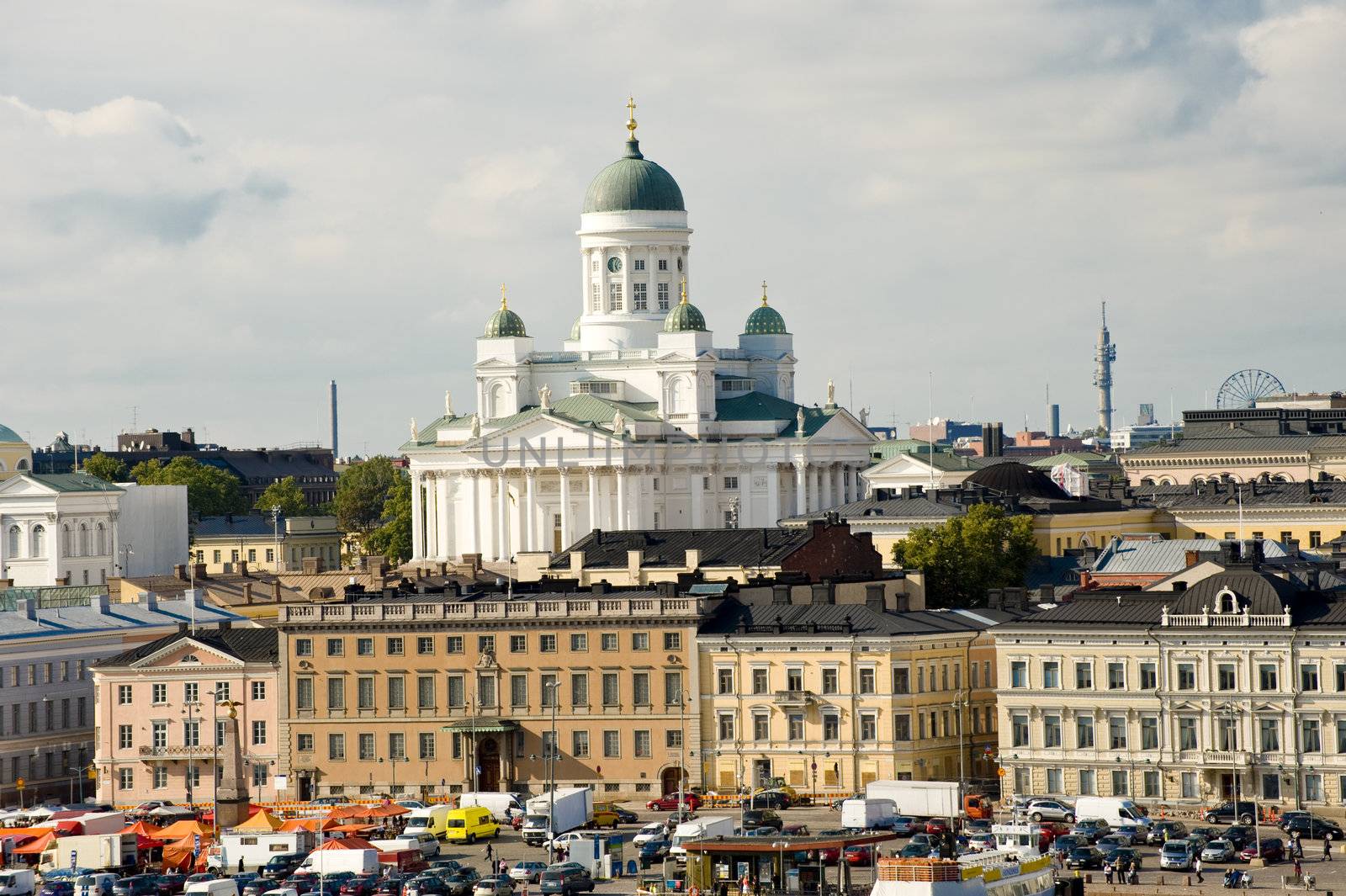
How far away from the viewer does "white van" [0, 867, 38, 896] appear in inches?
4072

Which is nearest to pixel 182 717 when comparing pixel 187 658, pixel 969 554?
pixel 187 658

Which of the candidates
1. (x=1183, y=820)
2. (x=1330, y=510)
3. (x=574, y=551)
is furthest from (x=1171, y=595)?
(x=1330, y=510)

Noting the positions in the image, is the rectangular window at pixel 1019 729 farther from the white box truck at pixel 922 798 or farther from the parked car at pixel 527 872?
the parked car at pixel 527 872

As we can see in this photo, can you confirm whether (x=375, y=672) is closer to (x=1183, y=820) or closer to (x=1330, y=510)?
(x=1183, y=820)

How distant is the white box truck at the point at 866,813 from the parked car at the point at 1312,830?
12.3 meters

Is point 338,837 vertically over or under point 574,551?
under

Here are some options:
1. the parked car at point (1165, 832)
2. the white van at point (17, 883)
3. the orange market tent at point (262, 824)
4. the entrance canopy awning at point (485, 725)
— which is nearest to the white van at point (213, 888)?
the white van at point (17, 883)

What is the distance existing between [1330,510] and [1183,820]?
78.8 metres

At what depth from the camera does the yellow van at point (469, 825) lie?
11300 centimetres

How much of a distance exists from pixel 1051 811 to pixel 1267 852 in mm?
11541

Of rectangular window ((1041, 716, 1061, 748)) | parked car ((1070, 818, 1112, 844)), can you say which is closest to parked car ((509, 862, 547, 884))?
parked car ((1070, 818, 1112, 844))

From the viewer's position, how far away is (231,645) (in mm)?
133000

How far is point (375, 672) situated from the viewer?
127625 millimetres

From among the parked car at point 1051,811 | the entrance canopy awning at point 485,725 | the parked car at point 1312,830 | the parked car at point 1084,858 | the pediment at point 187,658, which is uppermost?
the pediment at point 187,658
